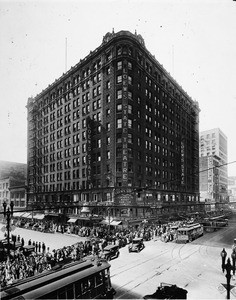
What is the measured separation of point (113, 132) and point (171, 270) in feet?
100

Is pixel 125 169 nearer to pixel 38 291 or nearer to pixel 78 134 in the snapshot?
pixel 78 134

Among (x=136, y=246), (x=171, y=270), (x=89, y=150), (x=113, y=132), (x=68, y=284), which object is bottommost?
(x=171, y=270)

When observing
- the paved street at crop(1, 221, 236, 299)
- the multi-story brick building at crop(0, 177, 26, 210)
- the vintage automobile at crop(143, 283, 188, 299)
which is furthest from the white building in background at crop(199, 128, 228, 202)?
the vintage automobile at crop(143, 283, 188, 299)

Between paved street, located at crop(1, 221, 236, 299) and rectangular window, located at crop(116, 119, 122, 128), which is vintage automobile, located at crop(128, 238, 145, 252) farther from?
rectangular window, located at crop(116, 119, 122, 128)

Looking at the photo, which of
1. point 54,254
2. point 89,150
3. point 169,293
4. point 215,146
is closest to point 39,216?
point 89,150

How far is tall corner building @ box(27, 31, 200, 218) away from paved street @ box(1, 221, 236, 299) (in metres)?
11.4

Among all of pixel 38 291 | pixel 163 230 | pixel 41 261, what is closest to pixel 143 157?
pixel 163 230

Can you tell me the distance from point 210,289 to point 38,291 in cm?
1226

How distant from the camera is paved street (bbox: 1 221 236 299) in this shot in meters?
17.8

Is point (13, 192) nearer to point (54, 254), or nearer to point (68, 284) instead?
point (54, 254)

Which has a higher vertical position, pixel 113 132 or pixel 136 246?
pixel 113 132

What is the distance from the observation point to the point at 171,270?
22688 millimetres

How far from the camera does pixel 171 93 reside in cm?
7031

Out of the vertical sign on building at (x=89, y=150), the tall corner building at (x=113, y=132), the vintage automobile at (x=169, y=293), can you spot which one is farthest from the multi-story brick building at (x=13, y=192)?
the vintage automobile at (x=169, y=293)
